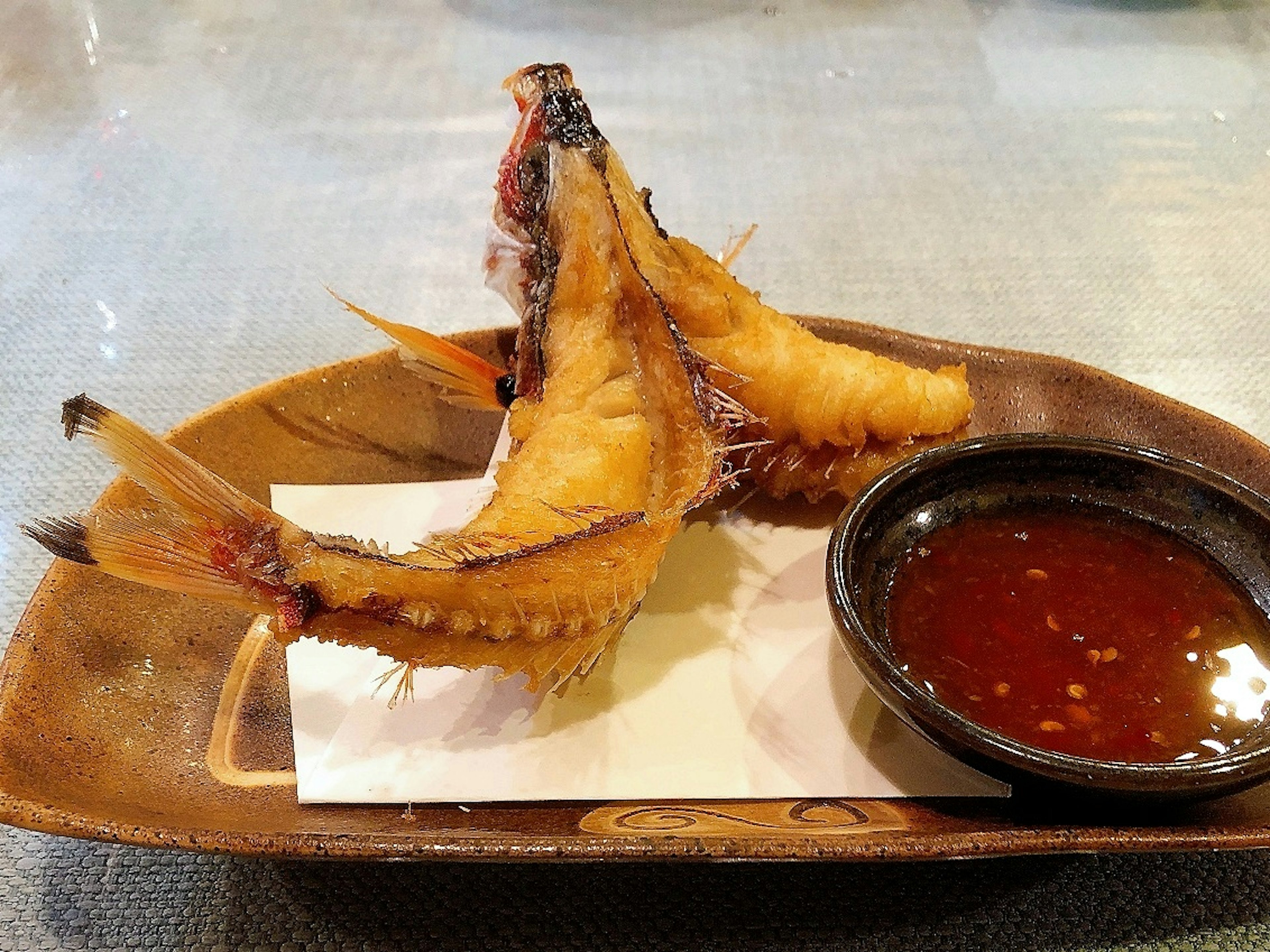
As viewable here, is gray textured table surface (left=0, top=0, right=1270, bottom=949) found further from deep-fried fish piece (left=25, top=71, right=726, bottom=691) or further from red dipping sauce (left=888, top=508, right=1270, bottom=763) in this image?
deep-fried fish piece (left=25, top=71, right=726, bottom=691)

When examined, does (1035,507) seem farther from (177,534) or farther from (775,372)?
(177,534)

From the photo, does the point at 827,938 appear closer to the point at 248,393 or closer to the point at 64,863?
the point at 64,863

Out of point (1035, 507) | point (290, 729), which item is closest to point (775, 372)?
point (1035, 507)

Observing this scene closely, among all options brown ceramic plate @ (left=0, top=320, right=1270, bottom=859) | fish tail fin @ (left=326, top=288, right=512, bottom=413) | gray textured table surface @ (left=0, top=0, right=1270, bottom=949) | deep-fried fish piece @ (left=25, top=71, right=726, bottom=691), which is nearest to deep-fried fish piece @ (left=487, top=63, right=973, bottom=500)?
deep-fried fish piece @ (left=25, top=71, right=726, bottom=691)

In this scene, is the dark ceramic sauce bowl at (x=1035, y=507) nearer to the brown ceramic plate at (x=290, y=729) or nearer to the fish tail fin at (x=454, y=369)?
the brown ceramic plate at (x=290, y=729)

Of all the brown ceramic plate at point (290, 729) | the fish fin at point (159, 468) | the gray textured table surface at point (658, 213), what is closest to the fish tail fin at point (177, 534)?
the fish fin at point (159, 468)

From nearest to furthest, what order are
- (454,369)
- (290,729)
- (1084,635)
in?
(1084,635)
(290,729)
(454,369)
